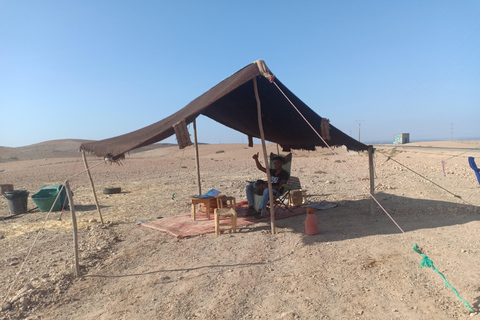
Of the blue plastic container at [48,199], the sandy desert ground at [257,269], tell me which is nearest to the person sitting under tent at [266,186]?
the sandy desert ground at [257,269]

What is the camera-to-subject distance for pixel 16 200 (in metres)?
7.67

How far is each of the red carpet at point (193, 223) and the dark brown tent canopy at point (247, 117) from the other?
1528 millimetres

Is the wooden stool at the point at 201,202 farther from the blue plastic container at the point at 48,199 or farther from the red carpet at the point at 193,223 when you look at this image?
the blue plastic container at the point at 48,199

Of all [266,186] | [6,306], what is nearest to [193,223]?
[266,186]

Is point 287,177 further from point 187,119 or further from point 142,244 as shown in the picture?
point 142,244

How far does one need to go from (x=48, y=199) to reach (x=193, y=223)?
394 centimetres

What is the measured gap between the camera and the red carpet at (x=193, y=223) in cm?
552

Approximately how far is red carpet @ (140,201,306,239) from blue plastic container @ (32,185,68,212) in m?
2.82

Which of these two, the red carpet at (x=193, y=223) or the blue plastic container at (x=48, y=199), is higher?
the blue plastic container at (x=48, y=199)

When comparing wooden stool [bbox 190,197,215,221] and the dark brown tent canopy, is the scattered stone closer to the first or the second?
the dark brown tent canopy

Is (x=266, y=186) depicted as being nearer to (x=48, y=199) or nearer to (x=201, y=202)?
(x=201, y=202)

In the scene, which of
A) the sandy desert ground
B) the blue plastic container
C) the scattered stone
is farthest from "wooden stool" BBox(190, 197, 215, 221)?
the scattered stone

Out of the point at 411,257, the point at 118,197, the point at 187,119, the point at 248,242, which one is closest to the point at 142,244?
the point at 248,242

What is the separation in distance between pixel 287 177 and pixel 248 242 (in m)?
2.25
